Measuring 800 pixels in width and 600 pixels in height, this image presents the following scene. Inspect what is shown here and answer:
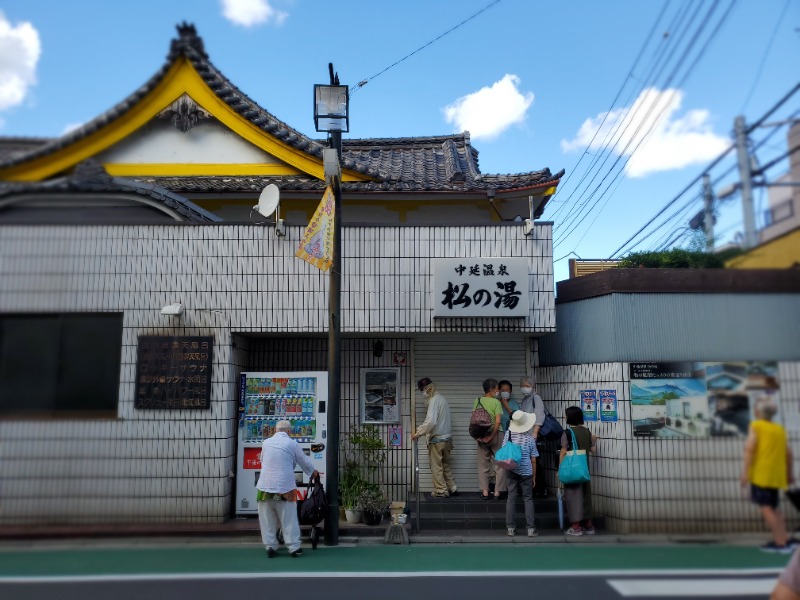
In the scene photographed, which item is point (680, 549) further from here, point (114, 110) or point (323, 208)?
point (323, 208)

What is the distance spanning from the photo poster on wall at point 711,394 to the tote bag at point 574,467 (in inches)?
145

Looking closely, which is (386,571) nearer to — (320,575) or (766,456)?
(320,575)

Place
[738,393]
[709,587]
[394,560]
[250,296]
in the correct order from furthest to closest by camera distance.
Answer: [250,296], [394,560], [709,587], [738,393]

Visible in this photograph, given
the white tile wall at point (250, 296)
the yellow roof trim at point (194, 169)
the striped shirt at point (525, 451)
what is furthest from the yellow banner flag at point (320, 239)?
the striped shirt at point (525, 451)

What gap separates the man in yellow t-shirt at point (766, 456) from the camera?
9.47ft

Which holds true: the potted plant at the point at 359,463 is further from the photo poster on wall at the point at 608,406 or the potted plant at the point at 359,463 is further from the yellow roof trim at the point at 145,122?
the yellow roof trim at the point at 145,122

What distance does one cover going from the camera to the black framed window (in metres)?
2.96

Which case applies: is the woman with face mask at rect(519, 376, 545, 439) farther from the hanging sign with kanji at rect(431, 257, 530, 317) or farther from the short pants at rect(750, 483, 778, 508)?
the short pants at rect(750, 483, 778, 508)

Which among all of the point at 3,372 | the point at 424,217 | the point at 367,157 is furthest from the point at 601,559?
the point at 367,157

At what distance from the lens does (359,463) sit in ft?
29.9

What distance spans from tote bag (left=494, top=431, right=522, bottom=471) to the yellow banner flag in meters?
3.60

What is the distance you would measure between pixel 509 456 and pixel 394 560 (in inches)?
84.1

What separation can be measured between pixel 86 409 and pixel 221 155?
24.5ft

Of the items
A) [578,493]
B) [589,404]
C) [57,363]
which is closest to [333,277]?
[589,404]
